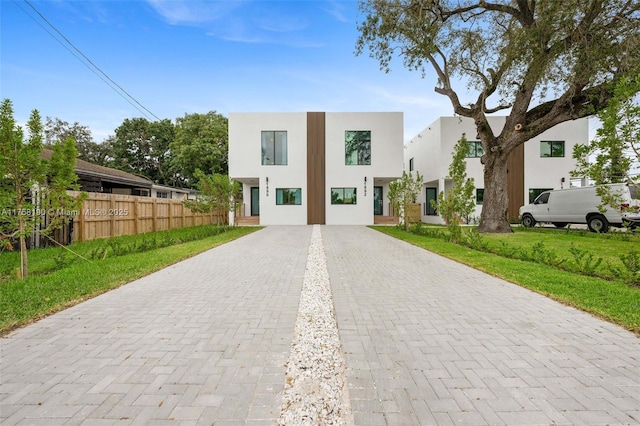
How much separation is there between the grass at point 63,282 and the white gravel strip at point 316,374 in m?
3.40

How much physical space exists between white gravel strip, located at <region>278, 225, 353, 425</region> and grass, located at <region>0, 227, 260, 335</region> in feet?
11.2

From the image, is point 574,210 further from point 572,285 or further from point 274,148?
point 274,148

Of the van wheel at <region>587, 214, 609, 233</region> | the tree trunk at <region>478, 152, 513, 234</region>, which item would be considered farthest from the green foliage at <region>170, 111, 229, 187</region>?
the van wheel at <region>587, 214, 609, 233</region>

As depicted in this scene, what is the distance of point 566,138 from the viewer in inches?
853

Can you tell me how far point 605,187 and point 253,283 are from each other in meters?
6.62

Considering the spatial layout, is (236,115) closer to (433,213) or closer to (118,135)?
(433,213)

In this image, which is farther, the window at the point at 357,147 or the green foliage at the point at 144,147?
the green foliage at the point at 144,147

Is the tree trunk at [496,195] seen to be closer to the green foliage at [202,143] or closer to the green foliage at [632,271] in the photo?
the green foliage at [632,271]

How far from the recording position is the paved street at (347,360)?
2.07 metres

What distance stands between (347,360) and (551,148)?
26136mm

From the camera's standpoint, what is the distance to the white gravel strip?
203 centimetres

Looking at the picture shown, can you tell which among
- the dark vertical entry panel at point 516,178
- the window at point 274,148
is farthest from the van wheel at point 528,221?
the window at point 274,148

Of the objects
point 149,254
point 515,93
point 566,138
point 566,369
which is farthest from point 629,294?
point 566,138

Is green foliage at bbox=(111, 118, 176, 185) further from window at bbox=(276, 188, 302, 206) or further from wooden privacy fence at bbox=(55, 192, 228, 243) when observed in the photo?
wooden privacy fence at bbox=(55, 192, 228, 243)
